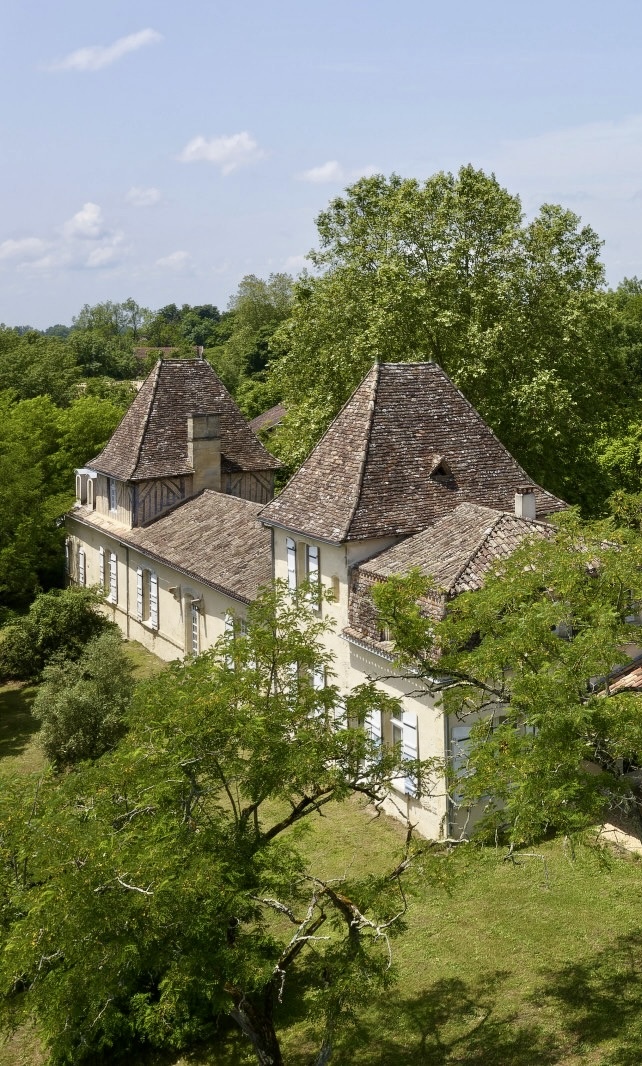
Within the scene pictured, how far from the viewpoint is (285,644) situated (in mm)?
14406

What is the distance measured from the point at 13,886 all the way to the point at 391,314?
1054 inches

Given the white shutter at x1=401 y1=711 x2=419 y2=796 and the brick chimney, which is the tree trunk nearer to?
the white shutter at x1=401 y1=711 x2=419 y2=796

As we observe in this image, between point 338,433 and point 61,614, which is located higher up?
point 338,433

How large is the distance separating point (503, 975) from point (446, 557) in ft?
28.4

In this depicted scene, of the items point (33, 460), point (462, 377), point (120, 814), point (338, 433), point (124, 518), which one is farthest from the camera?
point (33, 460)

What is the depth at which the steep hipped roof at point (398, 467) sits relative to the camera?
24.0 meters

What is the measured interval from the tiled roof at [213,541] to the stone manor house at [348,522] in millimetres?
76

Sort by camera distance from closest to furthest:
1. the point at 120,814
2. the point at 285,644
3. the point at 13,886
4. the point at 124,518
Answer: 1. the point at 13,886
2. the point at 120,814
3. the point at 285,644
4. the point at 124,518

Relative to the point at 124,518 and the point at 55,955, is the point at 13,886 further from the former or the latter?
the point at 124,518

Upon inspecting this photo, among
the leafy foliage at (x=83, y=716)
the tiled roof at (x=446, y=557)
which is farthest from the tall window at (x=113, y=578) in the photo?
the tiled roof at (x=446, y=557)

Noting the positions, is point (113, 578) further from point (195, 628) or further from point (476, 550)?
point (476, 550)

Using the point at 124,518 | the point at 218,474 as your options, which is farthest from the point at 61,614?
the point at 218,474

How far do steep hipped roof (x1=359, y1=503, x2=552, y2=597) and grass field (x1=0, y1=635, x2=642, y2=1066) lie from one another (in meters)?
5.85

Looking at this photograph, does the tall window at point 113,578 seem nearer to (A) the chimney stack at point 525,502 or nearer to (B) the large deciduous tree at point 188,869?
(A) the chimney stack at point 525,502
